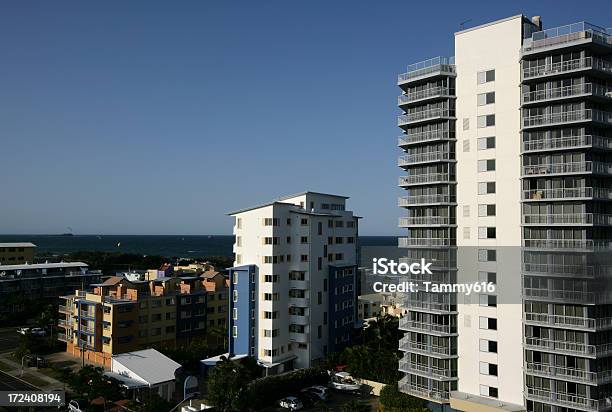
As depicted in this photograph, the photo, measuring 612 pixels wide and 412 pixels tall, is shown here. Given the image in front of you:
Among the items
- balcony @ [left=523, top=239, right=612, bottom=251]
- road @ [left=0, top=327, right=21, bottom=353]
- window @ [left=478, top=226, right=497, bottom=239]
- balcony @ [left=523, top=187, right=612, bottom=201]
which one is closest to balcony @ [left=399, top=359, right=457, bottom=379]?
window @ [left=478, top=226, right=497, bottom=239]

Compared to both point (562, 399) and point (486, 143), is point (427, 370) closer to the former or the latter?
point (562, 399)

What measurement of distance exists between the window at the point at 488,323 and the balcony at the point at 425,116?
19.4 meters

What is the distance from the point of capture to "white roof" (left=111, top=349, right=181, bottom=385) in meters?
53.6

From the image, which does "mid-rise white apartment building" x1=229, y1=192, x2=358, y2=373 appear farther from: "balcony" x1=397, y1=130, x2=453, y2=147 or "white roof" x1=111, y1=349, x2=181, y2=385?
"balcony" x1=397, y1=130, x2=453, y2=147

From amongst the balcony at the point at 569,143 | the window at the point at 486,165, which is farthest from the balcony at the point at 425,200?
the balcony at the point at 569,143

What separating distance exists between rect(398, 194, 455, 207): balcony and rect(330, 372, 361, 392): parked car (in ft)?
70.0

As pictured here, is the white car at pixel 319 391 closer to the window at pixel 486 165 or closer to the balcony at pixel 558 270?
the balcony at pixel 558 270

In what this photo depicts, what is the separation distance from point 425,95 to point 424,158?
6.27m

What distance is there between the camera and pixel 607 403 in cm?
4156

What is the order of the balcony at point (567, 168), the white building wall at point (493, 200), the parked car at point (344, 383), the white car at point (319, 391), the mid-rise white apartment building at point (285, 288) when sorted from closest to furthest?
the balcony at point (567, 168)
the white building wall at point (493, 200)
the white car at point (319, 391)
the parked car at point (344, 383)
the mid-rise white apartment building at point (285, 288)

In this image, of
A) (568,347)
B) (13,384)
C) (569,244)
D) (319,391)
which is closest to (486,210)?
(569,244)

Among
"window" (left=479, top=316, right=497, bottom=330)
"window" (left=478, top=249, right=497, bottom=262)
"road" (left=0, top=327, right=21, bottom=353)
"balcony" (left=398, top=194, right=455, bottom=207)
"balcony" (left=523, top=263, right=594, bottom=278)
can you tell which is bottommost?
"road" (left=0, top=327, right=21, bottom=353)

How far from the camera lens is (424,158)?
50844 millimetres

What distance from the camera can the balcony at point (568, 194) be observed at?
4219cm
